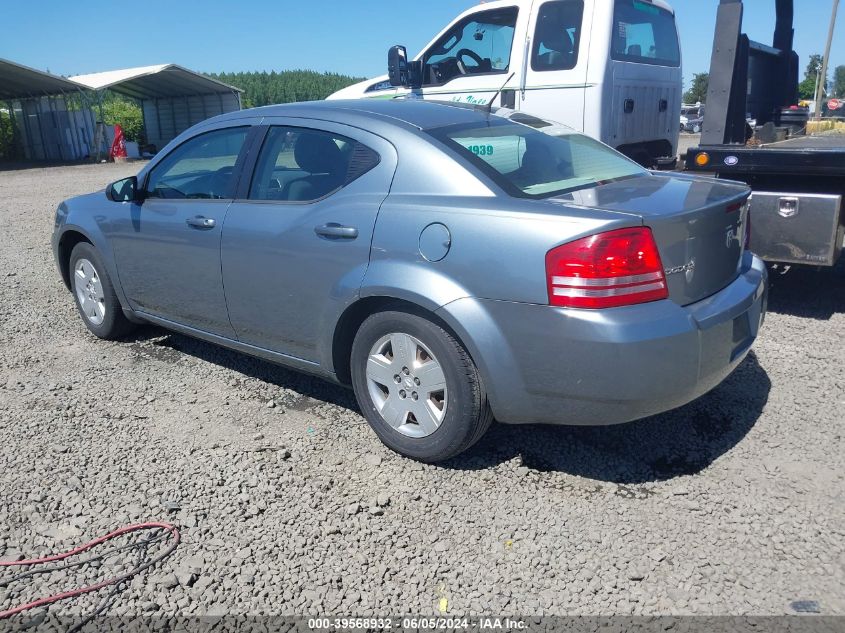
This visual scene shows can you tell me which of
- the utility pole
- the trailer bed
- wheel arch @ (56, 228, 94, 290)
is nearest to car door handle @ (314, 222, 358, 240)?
wheel arch @ (56, 228, 94, 290)

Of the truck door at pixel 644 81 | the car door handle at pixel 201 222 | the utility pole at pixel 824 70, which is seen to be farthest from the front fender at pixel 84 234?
the utility pole at pixel 824 70

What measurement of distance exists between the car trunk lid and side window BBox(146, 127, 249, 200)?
2025mm

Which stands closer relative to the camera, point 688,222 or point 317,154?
point 688,222

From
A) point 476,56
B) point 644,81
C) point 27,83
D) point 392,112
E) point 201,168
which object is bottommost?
point 201,168

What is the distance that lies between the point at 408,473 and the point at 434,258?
1.03 metres

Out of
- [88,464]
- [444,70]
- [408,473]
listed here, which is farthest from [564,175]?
[444,70]

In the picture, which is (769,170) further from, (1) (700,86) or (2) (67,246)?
(1) (700,86)

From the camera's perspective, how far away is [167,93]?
116 feet

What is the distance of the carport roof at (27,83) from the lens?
27.0 meters

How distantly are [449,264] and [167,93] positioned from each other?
119 feet

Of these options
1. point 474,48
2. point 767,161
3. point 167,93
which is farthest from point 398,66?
point 167,93

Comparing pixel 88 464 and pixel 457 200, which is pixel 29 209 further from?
pixel 457 200

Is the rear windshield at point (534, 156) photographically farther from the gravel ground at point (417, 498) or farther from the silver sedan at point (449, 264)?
the gravel ground at point (417, 498)

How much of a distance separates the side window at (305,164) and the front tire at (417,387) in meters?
0.76
